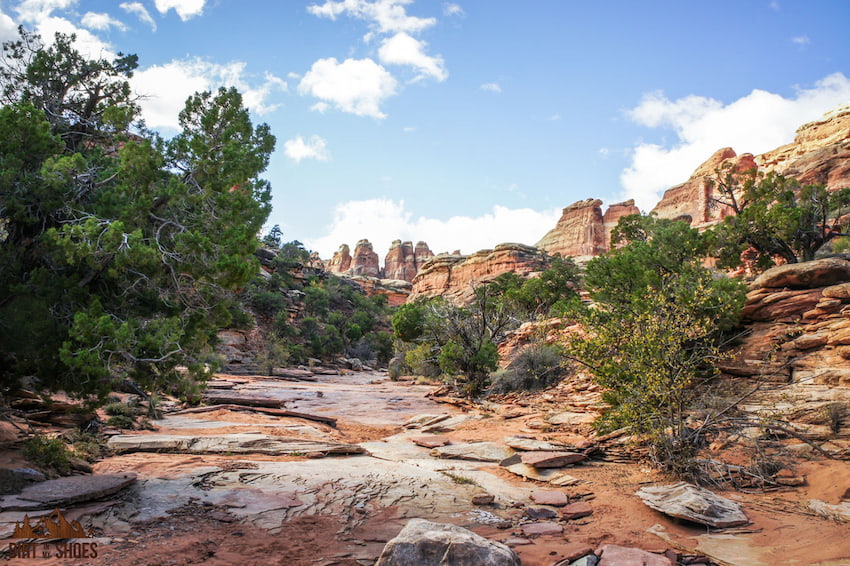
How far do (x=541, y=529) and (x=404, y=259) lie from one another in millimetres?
119028

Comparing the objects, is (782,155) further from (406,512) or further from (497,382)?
(406,512)

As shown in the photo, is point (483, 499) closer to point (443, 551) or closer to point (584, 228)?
point (443, 551)

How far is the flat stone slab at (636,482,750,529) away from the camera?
196 inches

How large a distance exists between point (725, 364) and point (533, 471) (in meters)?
6.93

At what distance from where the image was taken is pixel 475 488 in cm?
664

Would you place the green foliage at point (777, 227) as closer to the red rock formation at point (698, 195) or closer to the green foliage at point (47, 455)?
the green foliage at point (47, 455)

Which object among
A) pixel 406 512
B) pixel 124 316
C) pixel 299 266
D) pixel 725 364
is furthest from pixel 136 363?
pixel 299 266

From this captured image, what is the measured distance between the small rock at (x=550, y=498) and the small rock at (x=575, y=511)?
153mm

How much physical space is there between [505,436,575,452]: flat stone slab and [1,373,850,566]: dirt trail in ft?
1.69

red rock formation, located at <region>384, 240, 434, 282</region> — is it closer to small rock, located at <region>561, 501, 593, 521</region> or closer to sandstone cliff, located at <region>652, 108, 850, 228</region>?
sandstone cliff, located at <region>652, 108, 850, 228</region>

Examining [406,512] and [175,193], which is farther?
[175,193]

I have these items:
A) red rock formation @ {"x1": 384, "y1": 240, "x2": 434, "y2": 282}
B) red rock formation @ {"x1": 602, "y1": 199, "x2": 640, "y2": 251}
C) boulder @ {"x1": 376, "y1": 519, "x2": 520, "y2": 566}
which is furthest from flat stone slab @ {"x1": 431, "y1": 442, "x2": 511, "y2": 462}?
red rock formation @ {"x1": 384, "y1": 240, "x2": 434, "y2": 282}

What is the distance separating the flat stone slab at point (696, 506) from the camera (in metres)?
4.98

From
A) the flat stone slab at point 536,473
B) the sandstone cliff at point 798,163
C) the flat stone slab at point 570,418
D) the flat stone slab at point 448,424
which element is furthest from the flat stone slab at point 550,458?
the sandstone cliff at point 798,163
